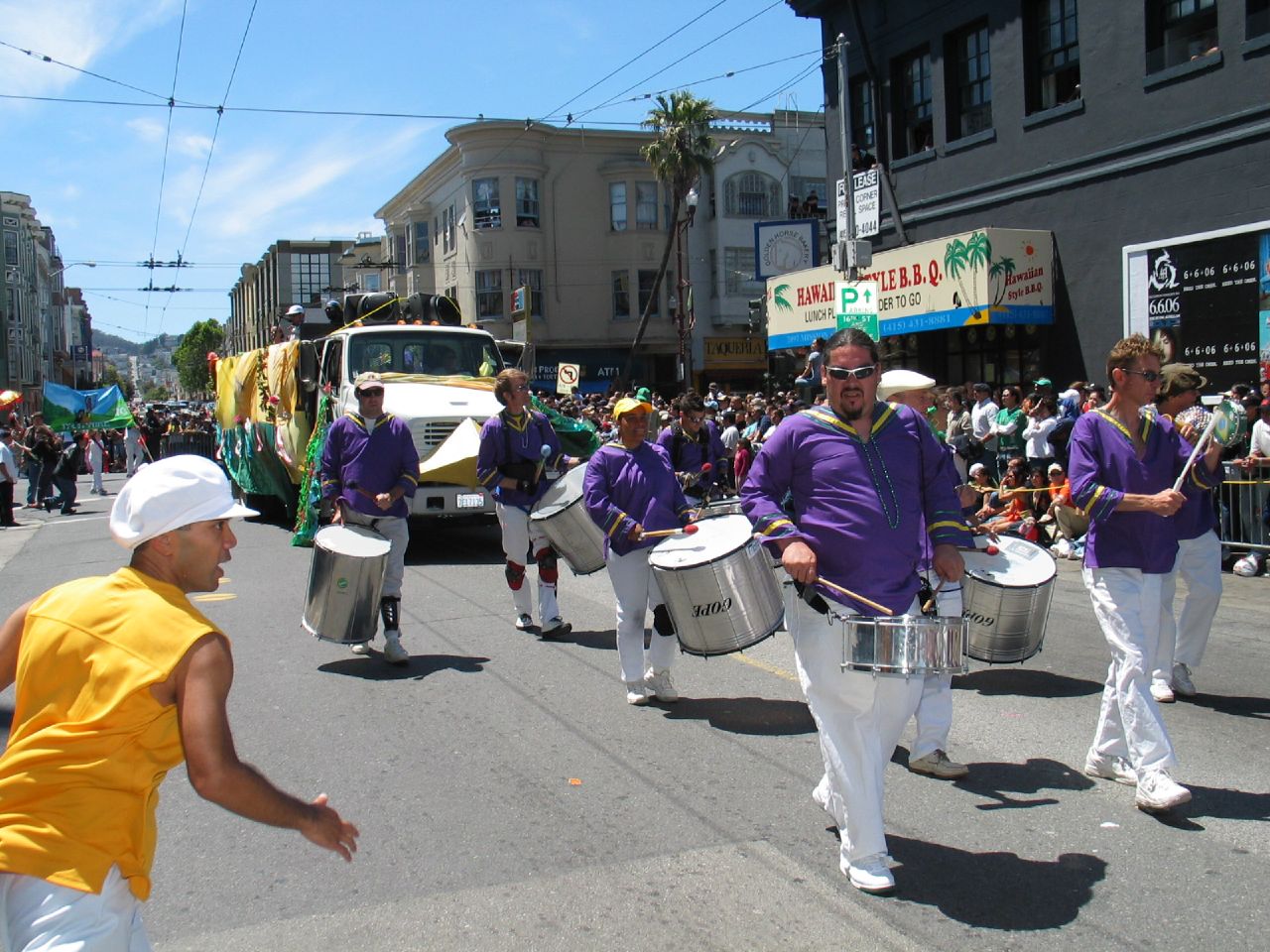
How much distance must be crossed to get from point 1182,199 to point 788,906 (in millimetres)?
14920

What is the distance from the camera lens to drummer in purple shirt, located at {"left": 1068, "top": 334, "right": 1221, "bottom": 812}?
500 centimetres

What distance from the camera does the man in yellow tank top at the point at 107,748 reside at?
94.0 inches

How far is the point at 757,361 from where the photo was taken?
4691cm

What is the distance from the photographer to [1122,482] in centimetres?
535

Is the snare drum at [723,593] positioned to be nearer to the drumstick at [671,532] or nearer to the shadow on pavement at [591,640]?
the drumstick at [671,532]

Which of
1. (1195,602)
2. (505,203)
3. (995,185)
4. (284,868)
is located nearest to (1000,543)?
(1195,602)

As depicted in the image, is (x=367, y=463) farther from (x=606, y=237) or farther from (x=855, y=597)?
(x=606, y=237)

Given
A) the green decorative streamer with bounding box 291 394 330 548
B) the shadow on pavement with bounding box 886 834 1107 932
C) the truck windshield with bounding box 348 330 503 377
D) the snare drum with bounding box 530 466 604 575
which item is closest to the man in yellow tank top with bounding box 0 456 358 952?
the shadow on pavement with bounding box 886 834 1107 932

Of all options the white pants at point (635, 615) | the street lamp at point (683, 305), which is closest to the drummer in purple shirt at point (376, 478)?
the white pants at point (635, 615)

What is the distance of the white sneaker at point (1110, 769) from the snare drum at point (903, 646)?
1.76m

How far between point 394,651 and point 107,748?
5730 millimetres

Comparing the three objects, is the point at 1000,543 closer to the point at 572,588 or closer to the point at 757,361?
the point at 572,588

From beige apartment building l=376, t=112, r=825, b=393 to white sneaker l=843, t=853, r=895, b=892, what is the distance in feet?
132

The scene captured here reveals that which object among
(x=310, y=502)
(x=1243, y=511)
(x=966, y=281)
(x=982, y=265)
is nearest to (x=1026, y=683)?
(x=1243, y=511)
